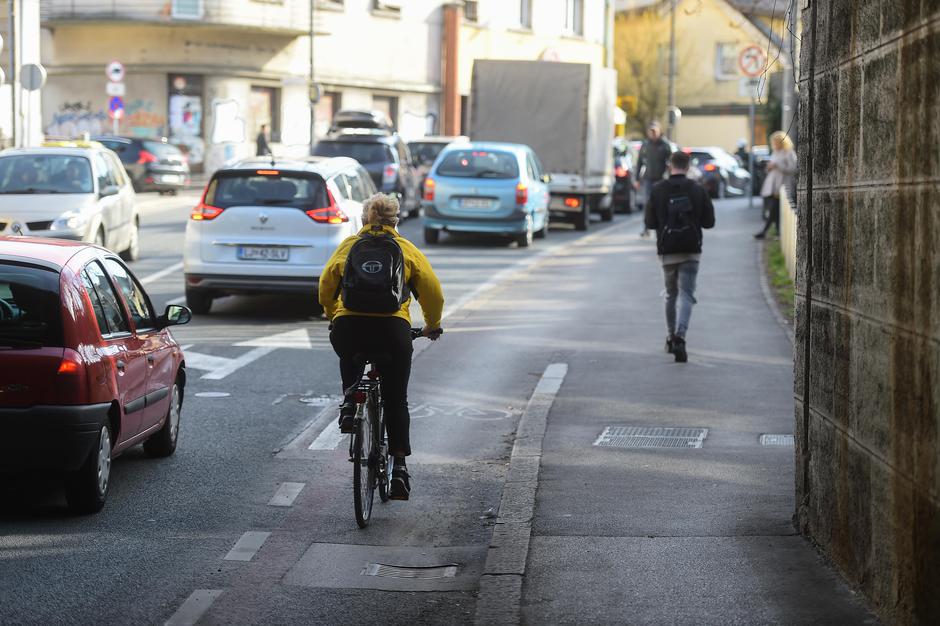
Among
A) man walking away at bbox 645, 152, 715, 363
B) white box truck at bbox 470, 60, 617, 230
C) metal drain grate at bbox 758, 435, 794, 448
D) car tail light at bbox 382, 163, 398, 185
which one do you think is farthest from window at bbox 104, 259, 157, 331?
white box truck at bbox 470, 60, 617, 230

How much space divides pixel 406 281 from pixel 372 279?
1.08ft

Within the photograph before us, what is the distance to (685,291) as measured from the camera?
45.5 ft

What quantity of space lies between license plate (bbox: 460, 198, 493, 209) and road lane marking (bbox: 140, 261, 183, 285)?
554 cm

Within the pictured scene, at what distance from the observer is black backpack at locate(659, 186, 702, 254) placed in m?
13.7

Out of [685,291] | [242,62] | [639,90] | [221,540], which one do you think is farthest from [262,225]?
[639,90]

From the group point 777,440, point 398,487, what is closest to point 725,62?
point 777,440

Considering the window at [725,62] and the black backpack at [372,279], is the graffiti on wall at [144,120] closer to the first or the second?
the window at [725,62]

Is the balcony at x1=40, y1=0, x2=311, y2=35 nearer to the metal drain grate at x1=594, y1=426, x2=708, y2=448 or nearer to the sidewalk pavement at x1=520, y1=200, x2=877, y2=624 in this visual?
the sidewalk pavement at x1=520, y1=200, x2=877, y2=624

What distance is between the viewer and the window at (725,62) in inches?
3177

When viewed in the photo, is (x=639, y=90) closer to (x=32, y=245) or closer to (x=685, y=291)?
(x=685, y=291)

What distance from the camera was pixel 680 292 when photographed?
13992 millimetres

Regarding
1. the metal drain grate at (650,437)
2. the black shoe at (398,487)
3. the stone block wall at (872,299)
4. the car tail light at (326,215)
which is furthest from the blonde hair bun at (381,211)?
the car tail light at (326,215)

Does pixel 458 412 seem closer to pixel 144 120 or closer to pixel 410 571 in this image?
pixel 410 571

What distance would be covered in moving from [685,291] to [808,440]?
6702 mm
